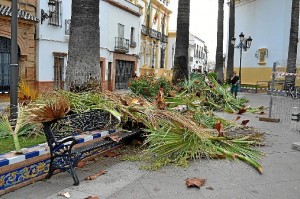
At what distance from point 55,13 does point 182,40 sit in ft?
28.7

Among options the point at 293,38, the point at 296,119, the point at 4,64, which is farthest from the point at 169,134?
the point at 293,38

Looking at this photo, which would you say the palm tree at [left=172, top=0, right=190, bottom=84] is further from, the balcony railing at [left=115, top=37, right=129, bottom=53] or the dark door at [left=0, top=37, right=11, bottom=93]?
the balcony railing at [left=115, top=37, right=129, bottom=53]

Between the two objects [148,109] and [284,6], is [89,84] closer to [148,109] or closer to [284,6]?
[148,109]

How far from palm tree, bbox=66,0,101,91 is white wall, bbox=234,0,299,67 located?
22.7 meters

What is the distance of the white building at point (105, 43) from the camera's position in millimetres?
18375

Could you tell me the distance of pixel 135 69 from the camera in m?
31.2

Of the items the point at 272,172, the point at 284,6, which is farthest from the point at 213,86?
the point at 284,6

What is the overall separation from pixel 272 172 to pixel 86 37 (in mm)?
4362

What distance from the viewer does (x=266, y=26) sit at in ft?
94.7

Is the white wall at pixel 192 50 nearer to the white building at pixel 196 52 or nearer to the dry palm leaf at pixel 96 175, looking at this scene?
the white building at pixel 196 52

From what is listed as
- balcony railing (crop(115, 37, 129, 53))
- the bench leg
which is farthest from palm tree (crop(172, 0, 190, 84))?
balcony railing (crop(115, 37, 129, 53))

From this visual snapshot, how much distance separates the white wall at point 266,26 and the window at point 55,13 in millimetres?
16948

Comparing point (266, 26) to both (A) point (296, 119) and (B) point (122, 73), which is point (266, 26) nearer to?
(B) point (122, 73)

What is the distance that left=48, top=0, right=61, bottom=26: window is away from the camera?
1859cm
